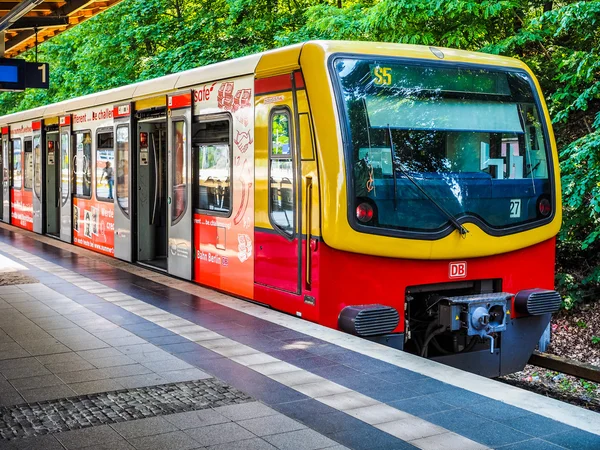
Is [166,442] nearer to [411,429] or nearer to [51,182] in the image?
[411,429]

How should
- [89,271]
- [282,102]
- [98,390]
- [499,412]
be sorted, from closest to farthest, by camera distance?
[499,412] → [98,390] → [282,102] → [89,271]

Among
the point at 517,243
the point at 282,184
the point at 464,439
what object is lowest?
the point at 464,439

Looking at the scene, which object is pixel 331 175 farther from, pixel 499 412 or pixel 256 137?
pixel 499 412

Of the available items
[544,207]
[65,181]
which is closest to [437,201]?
[544,207]

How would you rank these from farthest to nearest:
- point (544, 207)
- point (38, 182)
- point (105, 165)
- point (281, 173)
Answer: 1. point (38, 182)
2. point (105, 165)
3. point (544, 207)
4. point (281, 173)

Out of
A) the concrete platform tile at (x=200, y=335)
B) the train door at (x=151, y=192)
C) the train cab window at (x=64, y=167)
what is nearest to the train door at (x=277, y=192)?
the concrete platform tile at (x=200, y=335)

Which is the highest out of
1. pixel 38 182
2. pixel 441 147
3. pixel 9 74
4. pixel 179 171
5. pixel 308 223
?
pixel 9 74

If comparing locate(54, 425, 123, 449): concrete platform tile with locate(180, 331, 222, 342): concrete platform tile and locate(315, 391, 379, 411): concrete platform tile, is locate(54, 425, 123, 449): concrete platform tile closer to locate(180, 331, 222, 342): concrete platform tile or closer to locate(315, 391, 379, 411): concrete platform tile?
locate(315, 391, 379, 411): concrete platform tile

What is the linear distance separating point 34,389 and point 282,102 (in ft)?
11.8

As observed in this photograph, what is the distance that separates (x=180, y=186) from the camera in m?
10.5

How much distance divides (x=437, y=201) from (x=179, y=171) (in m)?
4.19

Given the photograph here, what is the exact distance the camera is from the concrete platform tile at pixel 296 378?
5781 mm

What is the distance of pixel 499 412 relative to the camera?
5.09 meters

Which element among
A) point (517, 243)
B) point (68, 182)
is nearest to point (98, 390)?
point (517, 243)
